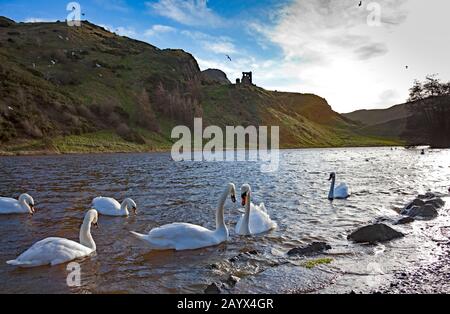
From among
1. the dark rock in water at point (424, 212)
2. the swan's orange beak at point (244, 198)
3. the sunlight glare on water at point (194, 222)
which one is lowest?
the sunlight glare on water at point (194, 222)

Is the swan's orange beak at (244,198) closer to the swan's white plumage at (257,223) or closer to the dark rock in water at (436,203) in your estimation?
the swan's white plumage at (257,223)

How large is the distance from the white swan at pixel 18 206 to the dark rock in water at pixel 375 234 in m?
12.5

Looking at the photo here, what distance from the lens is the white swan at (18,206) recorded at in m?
14.7

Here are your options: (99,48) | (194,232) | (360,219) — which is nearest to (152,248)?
(194,232)

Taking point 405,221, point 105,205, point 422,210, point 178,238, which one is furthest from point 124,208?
point 422,210

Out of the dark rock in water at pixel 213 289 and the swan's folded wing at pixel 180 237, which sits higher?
the swan's folded wing at pixel 180 237

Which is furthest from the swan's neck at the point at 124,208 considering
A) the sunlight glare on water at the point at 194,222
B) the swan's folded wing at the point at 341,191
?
the swan's folded wing at the point at 341,191

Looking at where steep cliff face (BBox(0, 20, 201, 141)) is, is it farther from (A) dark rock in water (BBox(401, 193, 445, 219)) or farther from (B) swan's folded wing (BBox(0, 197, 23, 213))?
(A) dark rock in water (BBox(401, 193, 445, 219))

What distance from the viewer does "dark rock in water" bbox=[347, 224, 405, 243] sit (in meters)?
10.1

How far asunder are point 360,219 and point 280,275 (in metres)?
7.19

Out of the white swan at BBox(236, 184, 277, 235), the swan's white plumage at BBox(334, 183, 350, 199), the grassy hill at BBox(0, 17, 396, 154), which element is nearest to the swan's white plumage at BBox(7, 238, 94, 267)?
the white swan at BBox(236, 184, 277, 235)

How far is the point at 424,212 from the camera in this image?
13148 mm
